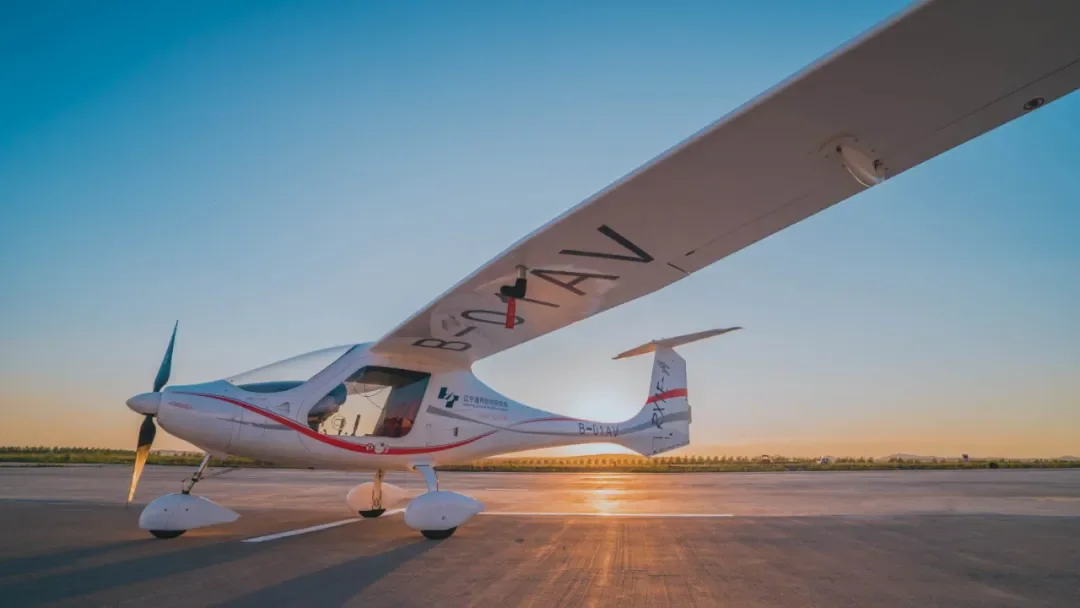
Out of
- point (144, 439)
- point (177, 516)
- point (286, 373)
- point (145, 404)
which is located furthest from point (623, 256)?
point (144, 439)

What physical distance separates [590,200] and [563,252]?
3.22 feet

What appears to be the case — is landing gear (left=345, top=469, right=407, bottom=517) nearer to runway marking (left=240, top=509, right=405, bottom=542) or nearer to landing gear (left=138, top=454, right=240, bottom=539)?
runway marking (left=240, top=509, right=405, bottom=542)

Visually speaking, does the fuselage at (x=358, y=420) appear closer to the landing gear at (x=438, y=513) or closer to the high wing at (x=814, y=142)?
the landing gear at (x=438, y=513)

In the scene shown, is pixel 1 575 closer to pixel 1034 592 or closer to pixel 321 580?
pixel 321 580

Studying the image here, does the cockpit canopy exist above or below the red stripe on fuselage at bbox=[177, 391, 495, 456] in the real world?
above

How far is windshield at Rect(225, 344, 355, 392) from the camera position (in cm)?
708

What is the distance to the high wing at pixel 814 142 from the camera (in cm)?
286

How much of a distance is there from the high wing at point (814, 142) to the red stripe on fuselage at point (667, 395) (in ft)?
17.5

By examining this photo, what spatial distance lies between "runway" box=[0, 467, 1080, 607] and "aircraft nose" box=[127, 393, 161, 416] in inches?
54.2

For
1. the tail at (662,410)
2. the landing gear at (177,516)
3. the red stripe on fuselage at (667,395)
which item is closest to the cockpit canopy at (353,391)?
the landing gear at (177,516)

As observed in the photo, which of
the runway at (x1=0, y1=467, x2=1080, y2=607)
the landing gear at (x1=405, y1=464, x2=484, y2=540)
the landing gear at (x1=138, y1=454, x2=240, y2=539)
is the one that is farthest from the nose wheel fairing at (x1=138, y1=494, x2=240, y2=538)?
the landing gear at (x1=405, y1=464, x2=484, y2=540)

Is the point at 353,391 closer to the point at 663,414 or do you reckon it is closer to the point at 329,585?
the point at 329,585

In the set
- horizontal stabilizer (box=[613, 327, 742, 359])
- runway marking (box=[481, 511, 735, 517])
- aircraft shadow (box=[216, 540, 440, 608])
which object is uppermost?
horizontal stabilizer (box=[613, 327, 742, 359])

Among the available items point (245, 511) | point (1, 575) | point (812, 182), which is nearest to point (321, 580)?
point (1, 575)
